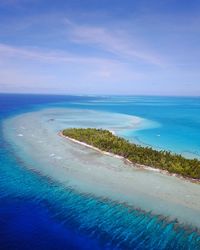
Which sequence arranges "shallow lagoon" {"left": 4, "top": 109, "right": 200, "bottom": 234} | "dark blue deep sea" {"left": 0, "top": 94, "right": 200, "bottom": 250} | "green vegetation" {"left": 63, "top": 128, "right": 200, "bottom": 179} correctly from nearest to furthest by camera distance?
"dark blue deep sea" {"left": 0, "top": 94, "right": 200, "bottom": 250} < "shallow lagoon" {"left": 4, "top": 109, "right": 200, "bottom": 234} < "green vegetation" {"left": 63, "top": 128, "right": 200, "bottom": 179}

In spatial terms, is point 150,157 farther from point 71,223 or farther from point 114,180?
point 71,223

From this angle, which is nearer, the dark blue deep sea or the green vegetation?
the dark blue deep sea

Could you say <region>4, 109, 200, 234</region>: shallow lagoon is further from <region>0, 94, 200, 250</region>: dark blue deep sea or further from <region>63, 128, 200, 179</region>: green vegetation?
<region>63, 128, 200, 179</region>: green vegetation

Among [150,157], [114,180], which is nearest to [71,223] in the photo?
[114,180]

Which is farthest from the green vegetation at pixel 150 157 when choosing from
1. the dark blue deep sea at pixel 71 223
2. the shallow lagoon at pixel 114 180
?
the dark blue deep sea at pixel 71 223

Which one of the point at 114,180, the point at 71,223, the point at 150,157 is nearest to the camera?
the point at 71,223

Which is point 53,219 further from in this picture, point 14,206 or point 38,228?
point 14,206

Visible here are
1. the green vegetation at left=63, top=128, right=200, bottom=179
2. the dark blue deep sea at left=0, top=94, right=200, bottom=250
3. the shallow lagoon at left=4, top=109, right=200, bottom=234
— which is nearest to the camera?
the dark blue deep sea at left=0, top=94, right=200, bottom=250

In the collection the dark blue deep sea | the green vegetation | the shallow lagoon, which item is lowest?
the dark blue deep sea

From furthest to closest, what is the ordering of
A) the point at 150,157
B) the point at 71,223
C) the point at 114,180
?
the point at 150,157 < the point at 114,180 < the point at 71,223

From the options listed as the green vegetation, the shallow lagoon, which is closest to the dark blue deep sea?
the shallow lagoon

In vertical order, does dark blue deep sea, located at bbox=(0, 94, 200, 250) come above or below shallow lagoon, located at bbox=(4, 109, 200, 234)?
below
